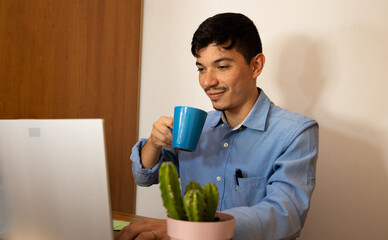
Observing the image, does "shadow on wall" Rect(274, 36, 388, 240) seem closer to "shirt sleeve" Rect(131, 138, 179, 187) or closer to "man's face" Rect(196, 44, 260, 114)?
"man's face" Rect(196, 44, 260, 114)

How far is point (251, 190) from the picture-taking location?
1.06 metres

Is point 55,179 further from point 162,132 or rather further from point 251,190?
point 251,190

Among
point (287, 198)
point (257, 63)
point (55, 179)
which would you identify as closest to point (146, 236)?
point (55, 179)

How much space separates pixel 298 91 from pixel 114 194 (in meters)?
0.99

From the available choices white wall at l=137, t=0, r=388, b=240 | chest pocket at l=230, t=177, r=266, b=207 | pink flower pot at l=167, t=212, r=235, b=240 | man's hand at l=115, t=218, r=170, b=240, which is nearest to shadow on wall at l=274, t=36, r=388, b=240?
white wall at l=137, t=0, r=388, b=240

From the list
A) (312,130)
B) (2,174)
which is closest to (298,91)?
(312,130)

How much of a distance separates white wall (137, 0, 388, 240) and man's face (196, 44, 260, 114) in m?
0.36

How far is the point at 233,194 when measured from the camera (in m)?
1.10

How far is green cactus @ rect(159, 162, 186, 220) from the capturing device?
452mm

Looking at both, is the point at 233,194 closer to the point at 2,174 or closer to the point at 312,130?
the point at 312,130

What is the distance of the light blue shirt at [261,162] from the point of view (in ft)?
2.69

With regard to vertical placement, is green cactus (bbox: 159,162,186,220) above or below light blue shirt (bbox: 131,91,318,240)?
above

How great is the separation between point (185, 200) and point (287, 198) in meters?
0.43

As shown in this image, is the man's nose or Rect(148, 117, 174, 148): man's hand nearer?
Rect(148, 117, 174, 148): man's hand
